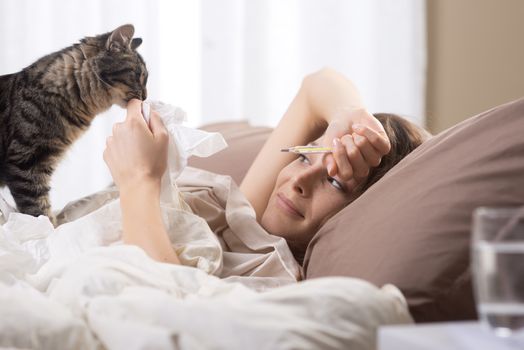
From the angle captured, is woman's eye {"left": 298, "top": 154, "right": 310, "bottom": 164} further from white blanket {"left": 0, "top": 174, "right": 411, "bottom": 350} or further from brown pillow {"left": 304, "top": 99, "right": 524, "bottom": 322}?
white blanket {"left": 0, "top": 174, "right": 411, "bottom": 350}

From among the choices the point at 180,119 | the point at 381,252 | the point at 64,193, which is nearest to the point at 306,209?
the point at 180,119

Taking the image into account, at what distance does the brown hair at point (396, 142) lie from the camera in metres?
1.39

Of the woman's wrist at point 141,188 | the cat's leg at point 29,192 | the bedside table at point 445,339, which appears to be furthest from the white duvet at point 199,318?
the cat's leg at point 29,192

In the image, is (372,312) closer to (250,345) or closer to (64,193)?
(250,345)

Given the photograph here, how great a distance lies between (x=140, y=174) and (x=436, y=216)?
53 centimetres

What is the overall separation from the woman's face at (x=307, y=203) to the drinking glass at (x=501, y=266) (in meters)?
0.78

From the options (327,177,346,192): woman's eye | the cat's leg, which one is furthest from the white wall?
(327,177,346,192): woman's eye

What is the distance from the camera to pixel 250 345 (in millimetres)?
704

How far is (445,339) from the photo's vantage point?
62cm

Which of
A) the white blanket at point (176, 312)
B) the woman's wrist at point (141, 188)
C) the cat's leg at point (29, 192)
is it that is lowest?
the cat's leg at point (29, 192)

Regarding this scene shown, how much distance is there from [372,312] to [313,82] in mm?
1048

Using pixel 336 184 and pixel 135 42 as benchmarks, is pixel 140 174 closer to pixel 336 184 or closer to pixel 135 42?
pixel 336 184

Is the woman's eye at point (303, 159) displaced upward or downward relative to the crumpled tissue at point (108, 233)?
upward

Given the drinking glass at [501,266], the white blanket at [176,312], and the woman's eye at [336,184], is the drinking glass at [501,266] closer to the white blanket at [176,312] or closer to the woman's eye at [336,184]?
the white blanket at [176,312]
